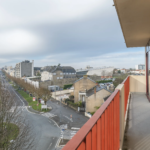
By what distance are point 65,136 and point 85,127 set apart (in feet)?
46.8

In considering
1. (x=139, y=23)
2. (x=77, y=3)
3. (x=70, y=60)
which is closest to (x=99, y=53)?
(x=70, y=60)

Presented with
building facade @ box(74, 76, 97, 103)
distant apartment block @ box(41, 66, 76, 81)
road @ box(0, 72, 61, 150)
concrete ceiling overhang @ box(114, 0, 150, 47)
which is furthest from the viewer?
distant apartment block @ box(41, 66, 76, 81)

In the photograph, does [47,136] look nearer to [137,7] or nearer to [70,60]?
[137,7]

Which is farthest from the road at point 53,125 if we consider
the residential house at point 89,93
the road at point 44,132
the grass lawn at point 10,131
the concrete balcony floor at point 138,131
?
the concrete balcony floor at point 138,131

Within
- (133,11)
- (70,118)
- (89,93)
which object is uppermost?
(133,11)

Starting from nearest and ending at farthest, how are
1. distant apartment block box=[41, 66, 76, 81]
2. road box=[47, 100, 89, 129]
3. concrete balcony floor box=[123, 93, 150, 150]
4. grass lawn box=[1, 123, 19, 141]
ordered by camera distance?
concrete balcony floor box=[123, 93, 150, 150], grass lawn box=[1, 123, 19, 141], road box=[47, 100, 89, 129], distant apartment block box=[41, 66, 76, 81]

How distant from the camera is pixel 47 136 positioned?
13922 mm

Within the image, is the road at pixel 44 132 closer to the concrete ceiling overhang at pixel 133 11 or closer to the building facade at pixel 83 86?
the building facade at pixel 83 86

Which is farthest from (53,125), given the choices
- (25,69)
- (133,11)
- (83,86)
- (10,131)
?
(25,69)

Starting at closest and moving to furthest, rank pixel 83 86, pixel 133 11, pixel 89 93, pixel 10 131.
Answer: pixel 133 11 → pixel 10 131 → pixel 89 93 → pixel 83 86

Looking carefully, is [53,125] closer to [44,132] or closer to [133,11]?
[44,132]

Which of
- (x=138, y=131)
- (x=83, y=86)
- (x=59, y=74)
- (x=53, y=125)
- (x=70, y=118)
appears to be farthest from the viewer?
(x=59, y=74)

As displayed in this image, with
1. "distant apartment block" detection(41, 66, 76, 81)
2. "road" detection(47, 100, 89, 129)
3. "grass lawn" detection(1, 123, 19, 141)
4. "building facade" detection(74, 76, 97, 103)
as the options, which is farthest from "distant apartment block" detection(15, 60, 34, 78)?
"grass lawn" detection(1, 123, 19, 141)

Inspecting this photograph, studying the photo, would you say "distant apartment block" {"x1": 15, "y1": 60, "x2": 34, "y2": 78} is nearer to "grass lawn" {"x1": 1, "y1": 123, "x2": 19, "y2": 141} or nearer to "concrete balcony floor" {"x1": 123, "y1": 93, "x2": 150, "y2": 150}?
"grass lawn" {"x1": 1, "y1": 123, "x2": 19, "y2": 141}
